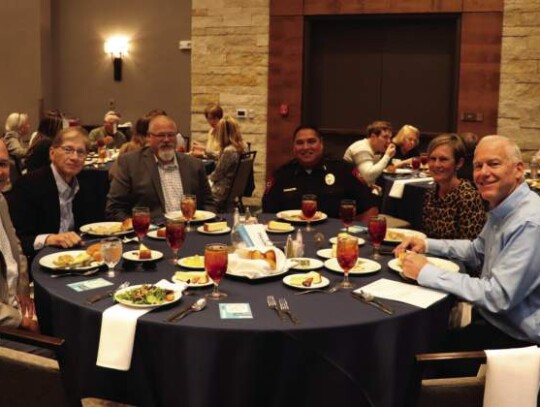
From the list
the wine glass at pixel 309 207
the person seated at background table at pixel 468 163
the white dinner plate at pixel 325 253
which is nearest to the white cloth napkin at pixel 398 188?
the person seated at background table at pixel 468 163

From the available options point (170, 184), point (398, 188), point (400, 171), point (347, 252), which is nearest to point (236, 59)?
point (400, 171)

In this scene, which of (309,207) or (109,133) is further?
(109,133)

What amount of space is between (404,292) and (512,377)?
2.04ft

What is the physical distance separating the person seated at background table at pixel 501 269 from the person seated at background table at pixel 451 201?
29.7 inches

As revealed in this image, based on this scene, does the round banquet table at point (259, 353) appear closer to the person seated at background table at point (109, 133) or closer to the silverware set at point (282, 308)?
the silverware set at point (282, 308)

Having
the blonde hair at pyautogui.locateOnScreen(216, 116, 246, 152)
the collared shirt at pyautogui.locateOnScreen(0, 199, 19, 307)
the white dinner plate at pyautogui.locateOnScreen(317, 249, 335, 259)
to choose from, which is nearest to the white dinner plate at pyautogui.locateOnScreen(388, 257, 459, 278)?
the white dinner plate at pyautogui.locateOnScreen(317, 249, 335, 259)

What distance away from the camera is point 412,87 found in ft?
30.3

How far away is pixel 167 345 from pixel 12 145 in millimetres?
6809

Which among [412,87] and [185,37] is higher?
[185,37]

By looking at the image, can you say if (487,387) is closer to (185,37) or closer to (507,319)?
(507,319)

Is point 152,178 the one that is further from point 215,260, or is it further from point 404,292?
point 404,292

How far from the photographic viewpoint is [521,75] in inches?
328

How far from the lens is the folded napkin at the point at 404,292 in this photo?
2396mm

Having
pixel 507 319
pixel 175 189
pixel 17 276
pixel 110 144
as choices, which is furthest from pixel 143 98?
pixel 507 319
